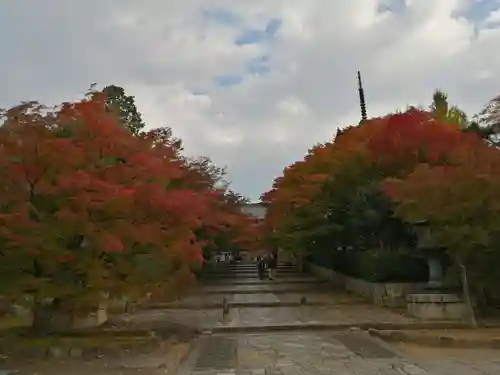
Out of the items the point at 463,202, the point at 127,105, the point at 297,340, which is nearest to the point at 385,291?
the point at 463,202

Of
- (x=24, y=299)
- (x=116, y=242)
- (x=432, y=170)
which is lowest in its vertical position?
(x=24, y=299)

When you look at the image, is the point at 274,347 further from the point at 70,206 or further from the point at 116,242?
the point at 70,206

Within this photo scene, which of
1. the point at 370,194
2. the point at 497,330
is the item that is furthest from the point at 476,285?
the point at 370,194

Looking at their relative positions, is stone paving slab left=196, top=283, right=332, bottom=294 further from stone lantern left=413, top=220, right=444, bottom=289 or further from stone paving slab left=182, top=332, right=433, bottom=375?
stone paving slab left=182, top=332, right=433, bottom=375

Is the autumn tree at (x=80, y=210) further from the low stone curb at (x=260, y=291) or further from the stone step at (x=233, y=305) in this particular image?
the low stone curb at (x=260, y=291)

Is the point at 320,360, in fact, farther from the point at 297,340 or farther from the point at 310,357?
the point at 297,340

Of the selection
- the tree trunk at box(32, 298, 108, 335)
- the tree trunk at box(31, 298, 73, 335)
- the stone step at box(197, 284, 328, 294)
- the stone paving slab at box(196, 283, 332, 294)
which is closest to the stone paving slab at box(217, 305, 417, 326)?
the tree trunk at box(32, 298, 108, 335)

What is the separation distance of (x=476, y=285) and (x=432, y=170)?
386 cm

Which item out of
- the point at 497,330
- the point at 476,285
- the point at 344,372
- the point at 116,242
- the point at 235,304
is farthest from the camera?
the point at 235,304

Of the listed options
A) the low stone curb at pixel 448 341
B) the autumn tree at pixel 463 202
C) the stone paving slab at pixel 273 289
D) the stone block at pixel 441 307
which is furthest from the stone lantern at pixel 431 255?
the stone paving slab at pixel 273 289

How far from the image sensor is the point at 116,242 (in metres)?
12.6

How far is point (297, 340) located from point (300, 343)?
0.54m

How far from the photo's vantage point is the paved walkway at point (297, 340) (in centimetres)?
1138

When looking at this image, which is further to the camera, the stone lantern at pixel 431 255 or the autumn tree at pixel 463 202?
the stone lantern at pixel 431 255
